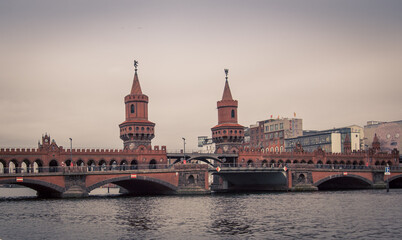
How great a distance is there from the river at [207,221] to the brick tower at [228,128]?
6478cm

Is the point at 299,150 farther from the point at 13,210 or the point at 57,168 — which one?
the point at 13,210

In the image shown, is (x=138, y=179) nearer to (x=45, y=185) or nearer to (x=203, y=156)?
(x=45, y=185)

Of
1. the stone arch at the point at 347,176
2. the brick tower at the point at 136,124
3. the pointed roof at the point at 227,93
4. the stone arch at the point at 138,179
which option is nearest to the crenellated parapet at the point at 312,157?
the stone arch at the point at 347,176

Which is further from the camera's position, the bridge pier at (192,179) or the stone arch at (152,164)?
the stone arch at (152,164)

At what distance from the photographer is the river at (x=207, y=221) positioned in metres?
49.4

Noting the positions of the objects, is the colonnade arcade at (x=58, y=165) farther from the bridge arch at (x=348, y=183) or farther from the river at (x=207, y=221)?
the bridge arch at (x=348, y=183)

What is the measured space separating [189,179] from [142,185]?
1394 cm

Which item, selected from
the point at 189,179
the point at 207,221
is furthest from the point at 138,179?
the point at 207,221

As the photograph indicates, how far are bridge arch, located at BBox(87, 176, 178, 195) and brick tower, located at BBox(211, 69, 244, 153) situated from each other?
3052cm

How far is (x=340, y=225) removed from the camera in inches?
2176

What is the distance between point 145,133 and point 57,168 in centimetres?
3459

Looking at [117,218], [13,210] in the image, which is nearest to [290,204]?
[117,218]

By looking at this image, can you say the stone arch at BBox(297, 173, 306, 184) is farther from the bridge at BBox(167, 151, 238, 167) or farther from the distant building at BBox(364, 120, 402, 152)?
the distant building at BBox(364, 120, 402, 152)

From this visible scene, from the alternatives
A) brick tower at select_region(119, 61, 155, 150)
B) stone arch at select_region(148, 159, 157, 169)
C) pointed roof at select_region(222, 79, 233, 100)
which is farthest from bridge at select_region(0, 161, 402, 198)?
pointed roof at select_region(222, 79, 233, 100)
